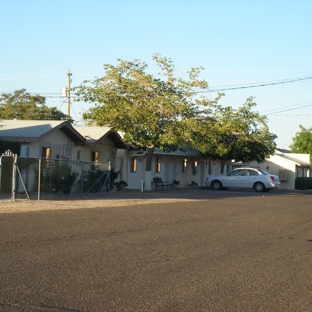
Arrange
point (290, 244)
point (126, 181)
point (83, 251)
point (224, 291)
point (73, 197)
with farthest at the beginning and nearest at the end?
point (126, 181), point (73, 197), point (290, 244), point (83, 251), point (224, 291)

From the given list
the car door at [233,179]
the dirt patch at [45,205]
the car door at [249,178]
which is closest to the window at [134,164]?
the car door at [233,179]

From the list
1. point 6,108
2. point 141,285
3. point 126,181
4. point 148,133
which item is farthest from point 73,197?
point 6,108

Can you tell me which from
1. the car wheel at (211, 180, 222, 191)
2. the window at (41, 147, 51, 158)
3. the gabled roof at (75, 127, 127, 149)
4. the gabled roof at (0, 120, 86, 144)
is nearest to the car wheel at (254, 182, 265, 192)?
the car wheel at (211, 180, 222, 191)

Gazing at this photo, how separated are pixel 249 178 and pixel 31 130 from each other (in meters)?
16.8

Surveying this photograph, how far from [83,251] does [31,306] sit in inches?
143

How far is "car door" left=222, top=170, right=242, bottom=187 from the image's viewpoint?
1471 inches

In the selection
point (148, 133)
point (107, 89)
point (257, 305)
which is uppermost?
point (107, 89)

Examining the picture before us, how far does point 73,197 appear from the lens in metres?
23.4

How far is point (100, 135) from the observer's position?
96.7 ft

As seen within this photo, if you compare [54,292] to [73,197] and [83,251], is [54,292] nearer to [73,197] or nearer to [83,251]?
[83,251]

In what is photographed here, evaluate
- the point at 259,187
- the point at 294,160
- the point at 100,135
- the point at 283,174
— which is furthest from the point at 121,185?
the point at 294,160

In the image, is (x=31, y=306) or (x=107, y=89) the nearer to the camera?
(x=31, y=306)

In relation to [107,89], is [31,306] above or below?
below

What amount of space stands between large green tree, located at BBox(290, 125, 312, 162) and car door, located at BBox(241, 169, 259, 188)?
42523 mm
